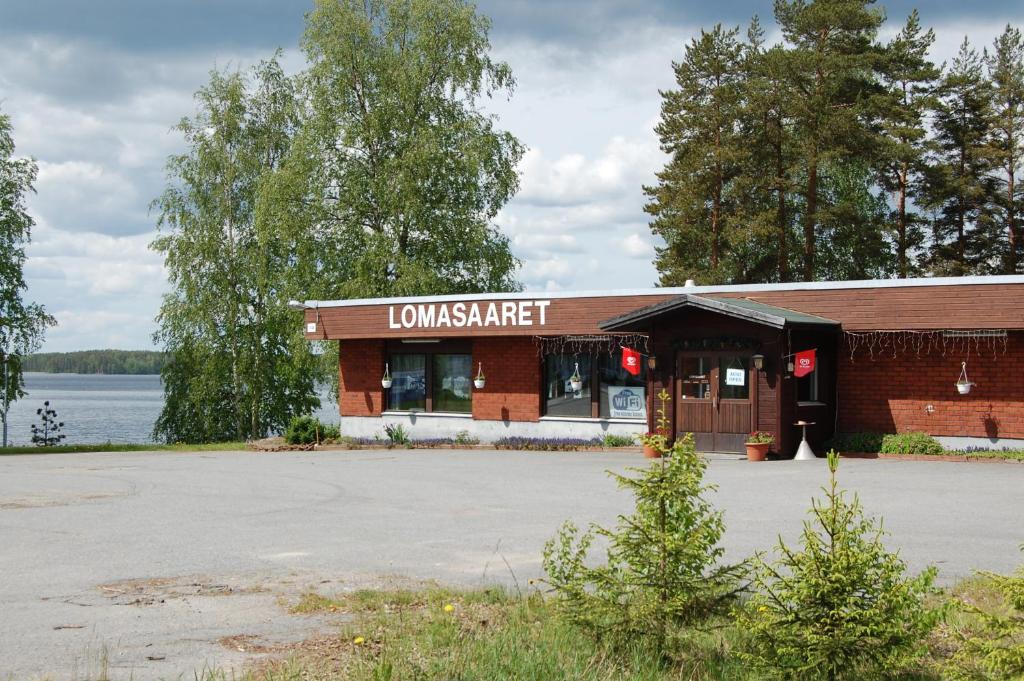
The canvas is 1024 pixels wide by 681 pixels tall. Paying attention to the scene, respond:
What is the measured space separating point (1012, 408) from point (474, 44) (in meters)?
23.7

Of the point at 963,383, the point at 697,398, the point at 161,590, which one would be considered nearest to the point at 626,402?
the point at 697,398

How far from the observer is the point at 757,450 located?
21156 millimetres

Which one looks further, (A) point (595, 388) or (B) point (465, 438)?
(B) point (465, 438)

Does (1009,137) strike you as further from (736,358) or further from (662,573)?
(662,573)

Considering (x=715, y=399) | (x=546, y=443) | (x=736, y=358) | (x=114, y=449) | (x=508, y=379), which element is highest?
(x=736, y=358)

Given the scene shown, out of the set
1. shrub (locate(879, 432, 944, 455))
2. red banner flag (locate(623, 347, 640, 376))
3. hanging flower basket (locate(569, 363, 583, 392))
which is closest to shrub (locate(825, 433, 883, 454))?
shrub (locate(879, 432, 944, 455))

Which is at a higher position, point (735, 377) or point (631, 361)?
point (631, 361)

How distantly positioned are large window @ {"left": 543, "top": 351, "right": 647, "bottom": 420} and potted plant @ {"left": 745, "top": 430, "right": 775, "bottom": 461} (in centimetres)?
383

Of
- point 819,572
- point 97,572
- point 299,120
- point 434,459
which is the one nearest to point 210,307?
point 299,120

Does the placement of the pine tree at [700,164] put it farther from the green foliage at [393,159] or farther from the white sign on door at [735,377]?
the white sign on door at [735,377]

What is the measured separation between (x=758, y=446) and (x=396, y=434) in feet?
34.3

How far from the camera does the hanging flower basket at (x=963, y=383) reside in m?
21.2

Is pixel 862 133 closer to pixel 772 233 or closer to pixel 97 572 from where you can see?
pixel 772 233

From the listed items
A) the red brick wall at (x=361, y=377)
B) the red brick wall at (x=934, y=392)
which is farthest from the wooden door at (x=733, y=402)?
the red brick wall at (x=361, y=377)
